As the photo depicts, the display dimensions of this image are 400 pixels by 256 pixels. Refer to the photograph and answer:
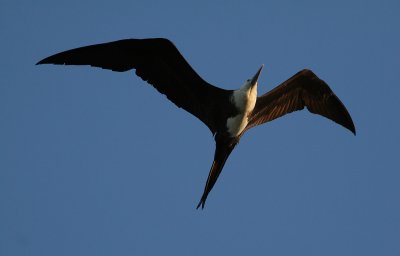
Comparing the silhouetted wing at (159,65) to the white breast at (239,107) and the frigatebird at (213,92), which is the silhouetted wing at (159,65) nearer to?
the frigatebird at (213,92)

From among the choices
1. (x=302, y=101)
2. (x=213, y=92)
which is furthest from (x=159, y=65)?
(x=302, y=101)

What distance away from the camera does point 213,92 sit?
8.79 meters

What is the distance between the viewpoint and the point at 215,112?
8.84 meters

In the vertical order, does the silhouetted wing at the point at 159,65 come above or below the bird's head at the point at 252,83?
below

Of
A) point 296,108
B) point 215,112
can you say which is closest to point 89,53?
point 215,112

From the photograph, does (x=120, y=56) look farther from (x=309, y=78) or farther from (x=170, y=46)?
(x=309, y=78)

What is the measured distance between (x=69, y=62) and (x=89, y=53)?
242 mm

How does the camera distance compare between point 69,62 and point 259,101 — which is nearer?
point 69,62

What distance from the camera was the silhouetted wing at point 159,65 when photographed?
837 centimetres

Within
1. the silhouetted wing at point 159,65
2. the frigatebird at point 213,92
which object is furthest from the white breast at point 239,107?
the silhouetted wing at point 159,65

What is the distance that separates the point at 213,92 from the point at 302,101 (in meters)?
1.22

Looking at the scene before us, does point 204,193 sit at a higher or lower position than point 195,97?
lower

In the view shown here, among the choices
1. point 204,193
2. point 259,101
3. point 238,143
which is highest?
Result: point 259,101

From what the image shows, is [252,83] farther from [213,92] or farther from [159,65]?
[159,65]
